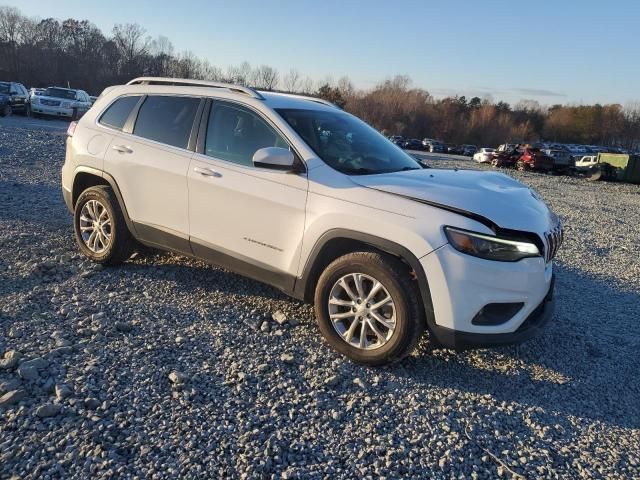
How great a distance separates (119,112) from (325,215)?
2.71 meters

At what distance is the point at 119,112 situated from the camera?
16.3 feet

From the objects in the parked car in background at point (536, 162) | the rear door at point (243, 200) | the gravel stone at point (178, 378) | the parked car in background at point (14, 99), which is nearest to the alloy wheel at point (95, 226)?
the rear door at point (243, 200)

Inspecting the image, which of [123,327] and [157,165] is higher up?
[157,165]

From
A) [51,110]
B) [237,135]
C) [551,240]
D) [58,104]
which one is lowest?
[51,110]

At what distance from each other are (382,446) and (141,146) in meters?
3.36

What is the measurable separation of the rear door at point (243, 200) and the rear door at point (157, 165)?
0.55 ft

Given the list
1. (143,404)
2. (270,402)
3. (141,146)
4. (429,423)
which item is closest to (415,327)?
(429,423)

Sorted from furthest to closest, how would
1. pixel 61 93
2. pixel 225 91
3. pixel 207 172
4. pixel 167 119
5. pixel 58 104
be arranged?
1. pixel 61 93
2. pixel 58 104
3. pixel 167 119
4. pixel 225 91
5. pixel 207 172

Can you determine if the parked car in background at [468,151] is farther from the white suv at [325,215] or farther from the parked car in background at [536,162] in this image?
the white suv at [325,215]

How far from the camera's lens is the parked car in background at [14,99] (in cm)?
2658

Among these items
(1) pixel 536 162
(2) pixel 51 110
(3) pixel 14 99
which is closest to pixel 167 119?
(2) pixel 51 110

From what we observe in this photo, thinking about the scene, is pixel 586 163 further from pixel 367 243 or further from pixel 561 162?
pixel 367 243

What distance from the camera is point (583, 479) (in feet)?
8.71

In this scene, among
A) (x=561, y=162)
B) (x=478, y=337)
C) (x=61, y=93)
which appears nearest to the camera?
(x=478, y=337)
